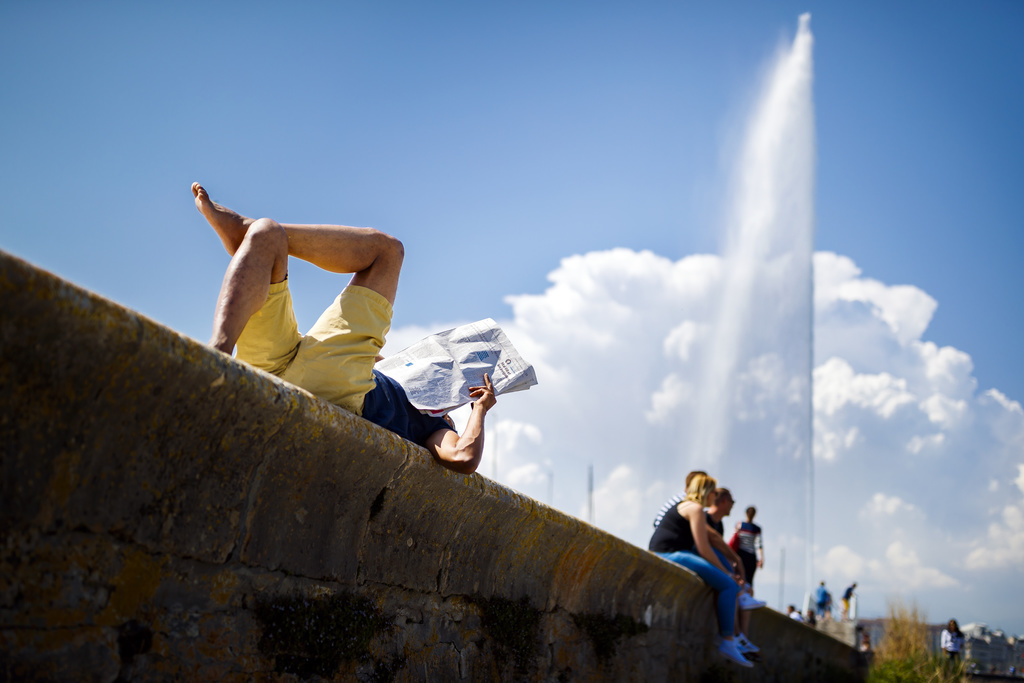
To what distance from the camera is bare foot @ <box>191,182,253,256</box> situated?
2.65 metres

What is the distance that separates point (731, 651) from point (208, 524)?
561 cm

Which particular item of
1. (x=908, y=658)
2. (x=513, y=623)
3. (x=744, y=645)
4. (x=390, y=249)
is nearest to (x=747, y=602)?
(x=744, y=645)

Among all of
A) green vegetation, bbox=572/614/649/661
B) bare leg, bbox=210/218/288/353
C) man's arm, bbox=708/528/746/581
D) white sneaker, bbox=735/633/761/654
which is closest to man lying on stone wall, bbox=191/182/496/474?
bare leg, bbox=210/218/288/353

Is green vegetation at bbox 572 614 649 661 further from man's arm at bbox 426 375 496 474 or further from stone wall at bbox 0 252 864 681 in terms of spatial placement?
man's arm at bbox 426 375 496 474

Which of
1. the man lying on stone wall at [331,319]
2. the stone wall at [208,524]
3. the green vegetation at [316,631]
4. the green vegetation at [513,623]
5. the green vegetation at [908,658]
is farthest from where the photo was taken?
the green vegetation at [908,658]

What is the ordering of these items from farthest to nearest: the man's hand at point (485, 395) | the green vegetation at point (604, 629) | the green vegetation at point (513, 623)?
the green vegetation at point (604, 629) < the green vegetation at point (513, 623) < the man's hand at point (485, 395)

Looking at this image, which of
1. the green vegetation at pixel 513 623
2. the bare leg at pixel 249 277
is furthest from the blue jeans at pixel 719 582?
the bare leg at pixel 249 277

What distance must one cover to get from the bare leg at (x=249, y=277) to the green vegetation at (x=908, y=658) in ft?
37.2

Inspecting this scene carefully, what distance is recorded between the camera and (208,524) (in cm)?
194

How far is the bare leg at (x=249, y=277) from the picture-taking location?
233 cm

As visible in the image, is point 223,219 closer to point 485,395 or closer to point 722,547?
point 485,395

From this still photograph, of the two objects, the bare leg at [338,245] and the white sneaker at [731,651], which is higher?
Answer: the bare leg at [338,245]

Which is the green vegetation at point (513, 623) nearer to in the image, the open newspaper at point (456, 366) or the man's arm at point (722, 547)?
the open newspaper at point (456, 366)

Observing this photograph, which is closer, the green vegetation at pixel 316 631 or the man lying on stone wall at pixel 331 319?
the green vegetation at pixel 316 631
